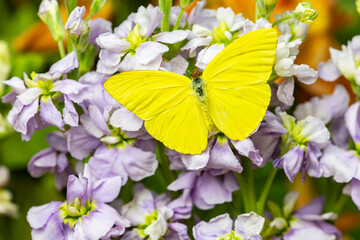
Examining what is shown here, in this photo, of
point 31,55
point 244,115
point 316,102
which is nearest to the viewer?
point 244,115

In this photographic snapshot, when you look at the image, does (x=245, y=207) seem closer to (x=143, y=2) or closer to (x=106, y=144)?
(x=106, y=144)

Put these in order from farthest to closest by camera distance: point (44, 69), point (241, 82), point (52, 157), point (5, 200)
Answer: point (44, 69)
point (5, 200)
point (52, 157)
point (241, 82)

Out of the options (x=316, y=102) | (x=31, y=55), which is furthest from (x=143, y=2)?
(x=316, y=102)

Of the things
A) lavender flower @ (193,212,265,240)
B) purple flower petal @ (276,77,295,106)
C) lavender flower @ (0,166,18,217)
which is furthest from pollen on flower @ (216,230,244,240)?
lavender flower @ (0,166,18,217)

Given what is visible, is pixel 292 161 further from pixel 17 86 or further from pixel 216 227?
pixel 17 86

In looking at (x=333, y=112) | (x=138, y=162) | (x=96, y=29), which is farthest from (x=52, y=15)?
(x=333, y=112)
